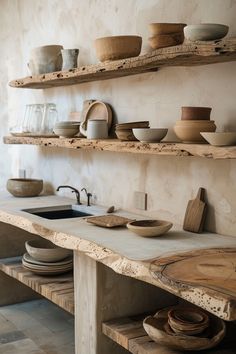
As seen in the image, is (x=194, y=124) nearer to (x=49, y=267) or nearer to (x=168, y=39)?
(x=168, y=39)

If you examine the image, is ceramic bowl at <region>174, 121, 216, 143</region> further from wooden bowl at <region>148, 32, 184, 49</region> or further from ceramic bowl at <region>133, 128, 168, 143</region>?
wooden bowl at <region>148, 32, 184, 49</region>

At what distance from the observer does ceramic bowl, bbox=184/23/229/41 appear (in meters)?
2.29

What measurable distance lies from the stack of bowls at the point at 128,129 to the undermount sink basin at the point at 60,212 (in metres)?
0.72

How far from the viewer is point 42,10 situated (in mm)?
4137

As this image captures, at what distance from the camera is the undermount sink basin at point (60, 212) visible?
348 cm

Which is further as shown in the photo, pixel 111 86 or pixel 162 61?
pixel 111 86

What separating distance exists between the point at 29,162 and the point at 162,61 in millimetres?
2211

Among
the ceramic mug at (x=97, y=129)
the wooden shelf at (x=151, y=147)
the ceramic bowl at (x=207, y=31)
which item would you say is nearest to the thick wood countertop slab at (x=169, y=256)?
the wooden shelf at (x=151, y=147)

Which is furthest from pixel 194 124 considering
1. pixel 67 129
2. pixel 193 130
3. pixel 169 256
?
pixel 67 129

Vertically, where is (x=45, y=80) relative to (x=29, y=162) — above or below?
above

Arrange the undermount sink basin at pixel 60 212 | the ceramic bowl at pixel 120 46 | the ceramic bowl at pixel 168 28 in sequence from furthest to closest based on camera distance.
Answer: the undermount sink basin at pixel 60 212
the ceramic bowl at pixel 120 46
the ceramic bowl at pixel 168 28

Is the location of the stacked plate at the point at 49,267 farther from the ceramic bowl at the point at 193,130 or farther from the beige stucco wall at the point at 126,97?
the ceramic bowl at the point at 193,130

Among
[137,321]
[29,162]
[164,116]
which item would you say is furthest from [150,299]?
[29,162]

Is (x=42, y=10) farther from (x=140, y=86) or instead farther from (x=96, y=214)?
(x=96, y=214)
